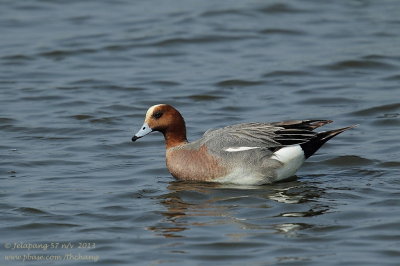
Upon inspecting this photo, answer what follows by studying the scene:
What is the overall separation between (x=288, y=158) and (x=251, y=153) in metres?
0.33

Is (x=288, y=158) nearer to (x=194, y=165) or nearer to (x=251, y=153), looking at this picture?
(x=251, y=153)

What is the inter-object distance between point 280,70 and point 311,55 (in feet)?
2.72

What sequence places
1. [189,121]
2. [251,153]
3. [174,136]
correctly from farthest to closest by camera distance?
1. [189,121]
2. [174,136]
3. [251,153]

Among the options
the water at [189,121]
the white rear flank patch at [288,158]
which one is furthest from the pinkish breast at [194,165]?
the white rear flank patch at [288,158]

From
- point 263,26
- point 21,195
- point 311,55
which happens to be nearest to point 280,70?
point 311,55

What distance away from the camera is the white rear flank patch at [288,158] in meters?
8.37

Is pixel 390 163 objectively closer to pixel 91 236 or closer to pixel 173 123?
pixel 173 123

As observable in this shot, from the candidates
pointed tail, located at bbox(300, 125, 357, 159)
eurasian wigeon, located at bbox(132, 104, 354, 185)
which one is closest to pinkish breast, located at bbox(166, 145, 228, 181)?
eurasian wigeon, located at bbox(132, 104, 354, 185)

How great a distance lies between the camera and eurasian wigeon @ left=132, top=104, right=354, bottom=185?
27.5 feet

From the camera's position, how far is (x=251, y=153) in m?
8.39

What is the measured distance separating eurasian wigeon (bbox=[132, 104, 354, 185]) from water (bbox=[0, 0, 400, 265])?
0.13 metres

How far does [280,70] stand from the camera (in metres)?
12.7

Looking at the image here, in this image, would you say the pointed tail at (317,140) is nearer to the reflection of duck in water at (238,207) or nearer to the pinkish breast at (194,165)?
the reflection of duck in water at (238,207)

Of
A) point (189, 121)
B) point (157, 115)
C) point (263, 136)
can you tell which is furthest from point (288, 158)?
point (189, 121)
